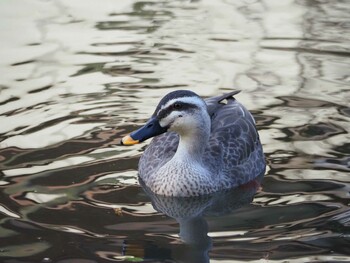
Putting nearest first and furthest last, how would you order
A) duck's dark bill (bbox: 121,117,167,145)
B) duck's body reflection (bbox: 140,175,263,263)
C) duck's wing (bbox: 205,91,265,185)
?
1. duck's body reflection (bbox: 140,175,263,263)
2. duck's dark bill (bbox: 121,117,167,145)
3. duck's wing (bbox: 205,91,265,185)

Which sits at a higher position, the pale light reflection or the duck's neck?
the duck's neck

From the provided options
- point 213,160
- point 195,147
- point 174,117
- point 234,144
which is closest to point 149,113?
point 234,144

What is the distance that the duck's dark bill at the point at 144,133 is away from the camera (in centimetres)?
865

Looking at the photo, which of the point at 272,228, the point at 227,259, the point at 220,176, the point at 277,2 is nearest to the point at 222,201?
the point at 220,176

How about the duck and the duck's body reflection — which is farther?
the duck

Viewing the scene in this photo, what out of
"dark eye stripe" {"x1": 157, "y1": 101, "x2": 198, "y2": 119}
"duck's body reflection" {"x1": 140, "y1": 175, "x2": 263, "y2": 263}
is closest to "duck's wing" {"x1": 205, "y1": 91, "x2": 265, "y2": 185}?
"duck's body reflection" {"x1": 140, "y1": 175, "x2": 263, "y2": 263}

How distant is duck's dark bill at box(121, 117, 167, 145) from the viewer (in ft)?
28.4

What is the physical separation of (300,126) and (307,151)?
2.23ft

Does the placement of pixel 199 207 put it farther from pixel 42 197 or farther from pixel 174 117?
pixel 42 197

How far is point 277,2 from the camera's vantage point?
50.1ft

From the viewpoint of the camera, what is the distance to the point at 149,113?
10789mm

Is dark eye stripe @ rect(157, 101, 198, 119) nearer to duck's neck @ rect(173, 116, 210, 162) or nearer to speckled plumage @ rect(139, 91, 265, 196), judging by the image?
speckled plumage @ rect(139, 91, 265, 196)

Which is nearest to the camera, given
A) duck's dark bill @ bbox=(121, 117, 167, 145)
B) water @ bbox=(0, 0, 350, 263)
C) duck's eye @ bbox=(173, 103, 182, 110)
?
water @ bbox=(0, 0, 350, 263)

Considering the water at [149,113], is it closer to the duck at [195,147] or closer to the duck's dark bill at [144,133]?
the duck at [195,147]
